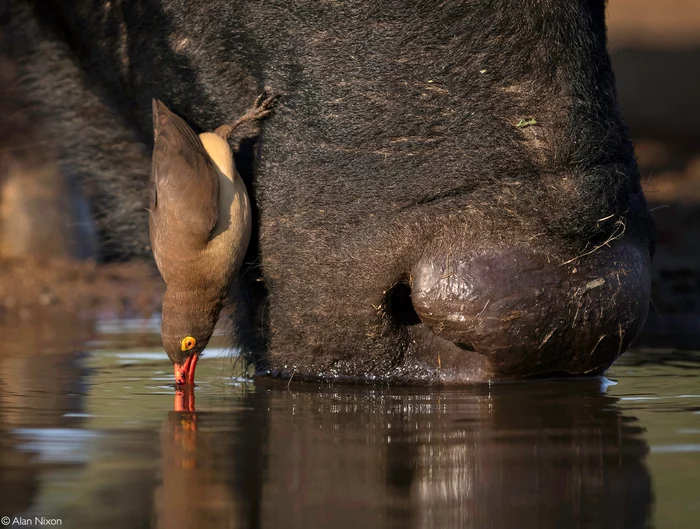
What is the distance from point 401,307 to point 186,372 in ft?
2.47

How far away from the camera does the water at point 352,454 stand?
2.28m

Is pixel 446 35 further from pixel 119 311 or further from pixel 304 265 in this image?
pixel 119 311

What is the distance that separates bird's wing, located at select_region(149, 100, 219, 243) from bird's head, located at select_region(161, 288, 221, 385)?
0.59ft

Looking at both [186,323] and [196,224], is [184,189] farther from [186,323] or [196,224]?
[186,323]

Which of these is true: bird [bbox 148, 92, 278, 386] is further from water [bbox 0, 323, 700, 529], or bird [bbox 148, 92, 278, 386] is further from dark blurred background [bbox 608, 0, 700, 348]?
dark blurred background [bbox 608, 0, 700, 348]

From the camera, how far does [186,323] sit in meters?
3.73

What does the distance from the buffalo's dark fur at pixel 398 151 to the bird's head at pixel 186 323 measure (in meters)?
0.14

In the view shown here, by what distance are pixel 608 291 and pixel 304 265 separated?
2.69ft

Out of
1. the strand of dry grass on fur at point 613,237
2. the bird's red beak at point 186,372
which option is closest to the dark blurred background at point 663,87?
the strand of dry grass on fur at point 613,237

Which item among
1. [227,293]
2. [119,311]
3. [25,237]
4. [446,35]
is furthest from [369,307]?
[25,237]

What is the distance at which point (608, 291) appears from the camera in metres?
3.33

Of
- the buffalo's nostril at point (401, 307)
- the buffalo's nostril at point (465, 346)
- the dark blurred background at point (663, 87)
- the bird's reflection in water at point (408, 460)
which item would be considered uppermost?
the dark blurred background at point (663, 87)

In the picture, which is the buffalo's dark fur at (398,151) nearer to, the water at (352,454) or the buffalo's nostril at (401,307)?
the buffalo's nostril at (401,307)

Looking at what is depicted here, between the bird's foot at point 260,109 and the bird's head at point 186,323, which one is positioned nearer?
the bird's foot at point 260,109
